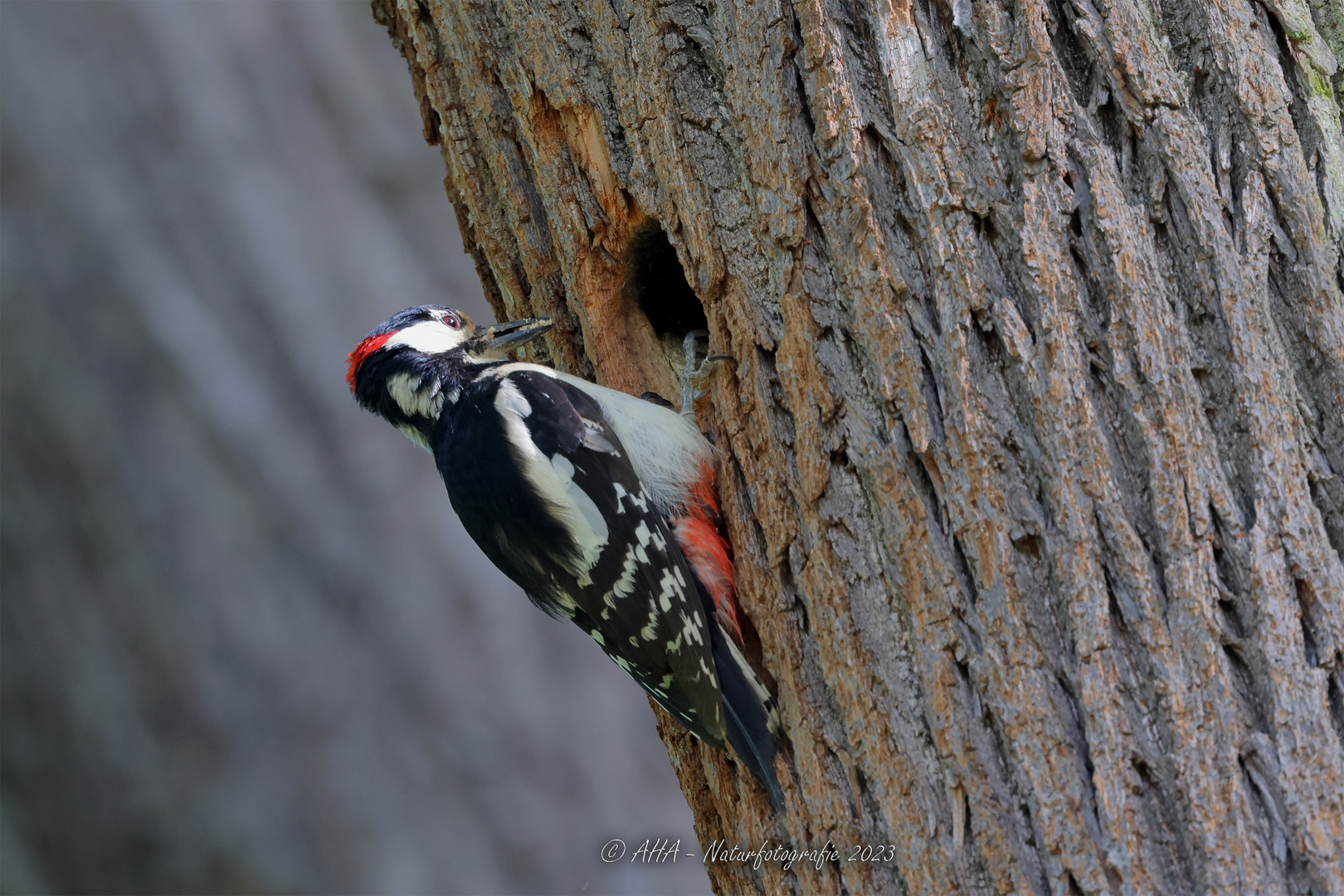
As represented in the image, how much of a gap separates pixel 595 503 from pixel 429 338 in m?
0.71

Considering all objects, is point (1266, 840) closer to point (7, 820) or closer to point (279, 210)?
point (279, 210)

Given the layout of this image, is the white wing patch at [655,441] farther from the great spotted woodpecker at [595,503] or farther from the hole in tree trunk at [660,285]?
the hole in tree trunk at [660,285]

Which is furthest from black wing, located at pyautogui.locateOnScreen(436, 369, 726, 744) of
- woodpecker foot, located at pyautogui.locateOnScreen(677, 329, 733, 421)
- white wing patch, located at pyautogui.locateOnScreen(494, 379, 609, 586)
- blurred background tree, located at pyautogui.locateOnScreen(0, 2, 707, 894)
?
blurred background tree, located at pyautogui.locateOnScreen(0, 2, 707, 894)

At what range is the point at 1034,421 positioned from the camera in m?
1.42

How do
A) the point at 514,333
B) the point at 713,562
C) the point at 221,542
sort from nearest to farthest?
the point at 713,562 → the point at 514,333 → the point at 221,542

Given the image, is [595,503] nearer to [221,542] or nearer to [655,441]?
[655,441]

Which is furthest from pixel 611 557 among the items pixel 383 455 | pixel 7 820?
pixel 7 820

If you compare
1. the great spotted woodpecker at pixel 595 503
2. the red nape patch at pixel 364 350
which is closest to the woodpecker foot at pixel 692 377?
the great spotted woodpecker at pixel 595 503

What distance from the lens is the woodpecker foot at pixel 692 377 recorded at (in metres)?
1.99

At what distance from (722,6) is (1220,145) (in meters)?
0.89

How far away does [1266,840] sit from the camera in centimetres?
126

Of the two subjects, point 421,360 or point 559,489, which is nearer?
point 559,489

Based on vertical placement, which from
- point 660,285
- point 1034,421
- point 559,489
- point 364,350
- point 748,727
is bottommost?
point 748,727

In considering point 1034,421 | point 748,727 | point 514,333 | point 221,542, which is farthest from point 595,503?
point 221,542
